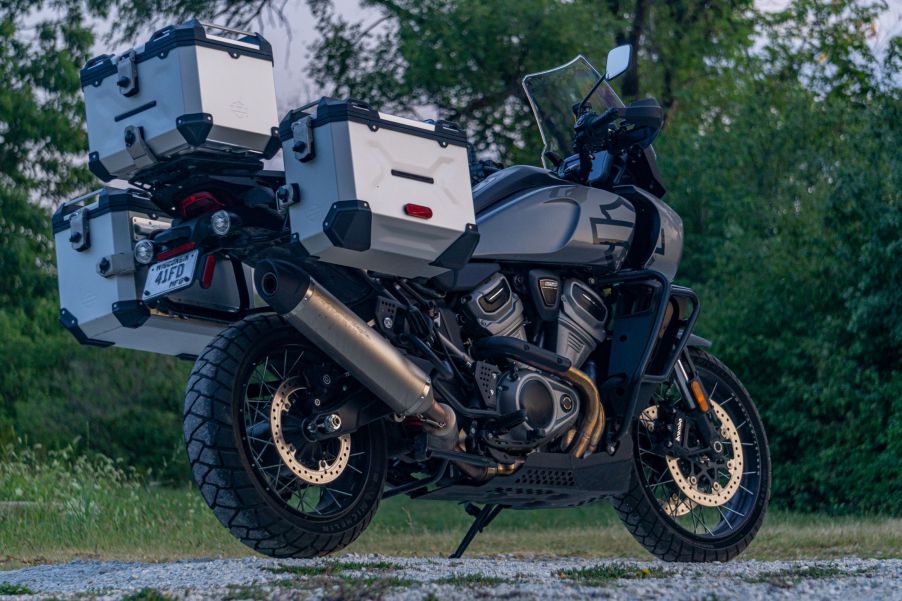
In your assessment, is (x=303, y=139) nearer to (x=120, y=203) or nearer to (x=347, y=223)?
(x=347, y=223)

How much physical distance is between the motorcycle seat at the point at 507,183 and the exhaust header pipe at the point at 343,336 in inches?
38.4

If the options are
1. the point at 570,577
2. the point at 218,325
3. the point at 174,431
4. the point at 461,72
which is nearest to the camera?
the point at 570,577

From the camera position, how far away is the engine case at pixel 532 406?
523 centimetres

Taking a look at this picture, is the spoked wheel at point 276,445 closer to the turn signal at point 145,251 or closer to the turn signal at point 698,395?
the turn signal at point 145,251

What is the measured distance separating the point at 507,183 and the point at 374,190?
1.26m

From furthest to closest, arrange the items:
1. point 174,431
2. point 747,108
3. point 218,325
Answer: point 747,108 → point 174,431 → point 218,325

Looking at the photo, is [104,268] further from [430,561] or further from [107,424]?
[107,424]

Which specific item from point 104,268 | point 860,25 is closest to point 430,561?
point 104,268

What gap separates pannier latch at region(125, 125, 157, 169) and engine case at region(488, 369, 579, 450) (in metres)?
1.64

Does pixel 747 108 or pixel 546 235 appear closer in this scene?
pixel 546 235

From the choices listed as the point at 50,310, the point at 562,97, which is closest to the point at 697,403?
the point at 562,97

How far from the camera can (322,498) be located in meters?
4.93

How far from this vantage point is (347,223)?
173 inches

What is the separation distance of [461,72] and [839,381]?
1002 cm
